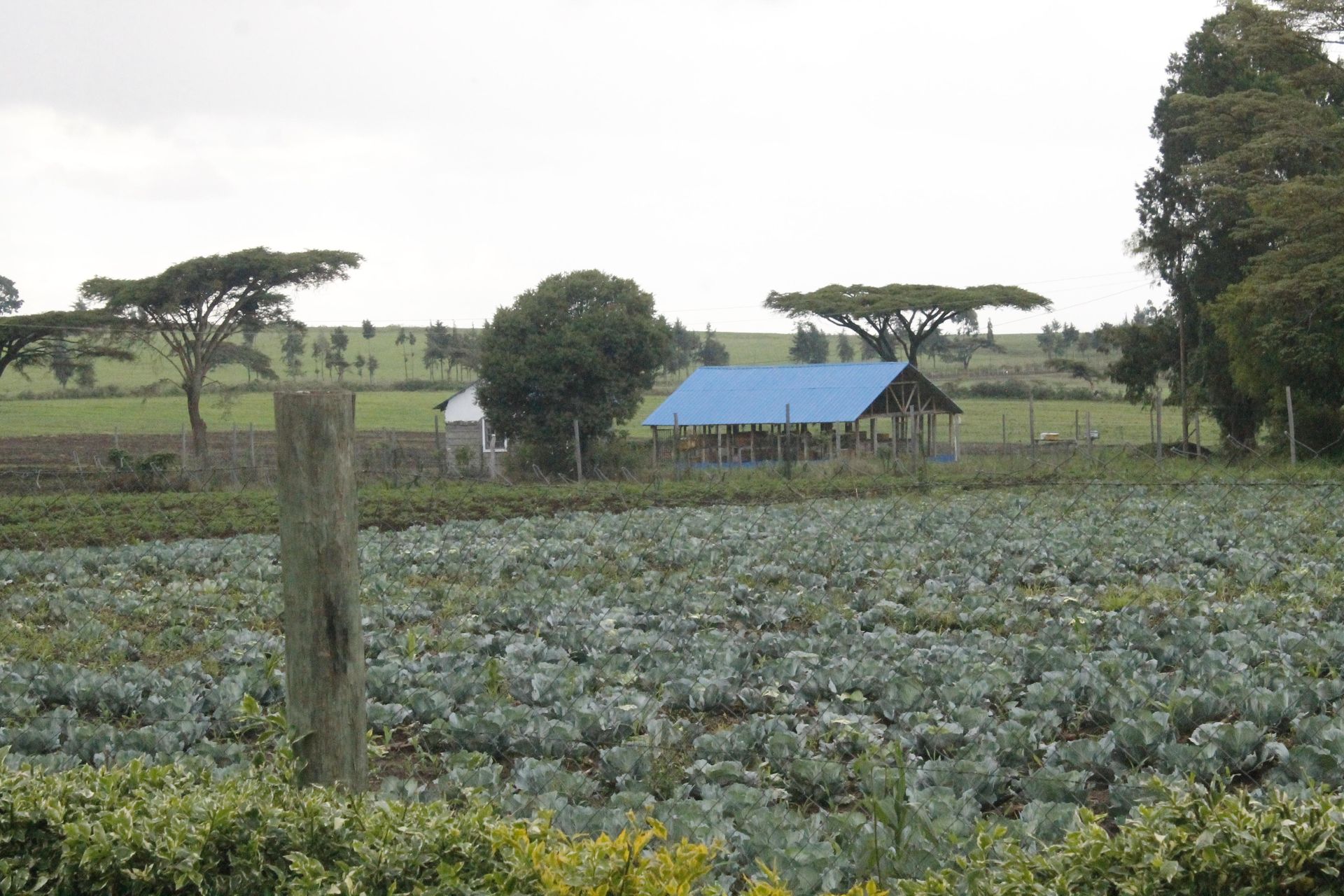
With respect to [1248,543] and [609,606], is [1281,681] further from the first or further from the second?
[1248,543]

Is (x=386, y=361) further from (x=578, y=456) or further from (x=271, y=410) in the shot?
(x=578, y=456)

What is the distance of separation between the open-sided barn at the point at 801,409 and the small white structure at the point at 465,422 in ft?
24.4

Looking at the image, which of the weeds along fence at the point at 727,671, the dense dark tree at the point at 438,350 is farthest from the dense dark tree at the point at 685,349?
the weeds along fence at the point at 727,671

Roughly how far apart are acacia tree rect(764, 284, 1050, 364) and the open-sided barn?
41.1 feet

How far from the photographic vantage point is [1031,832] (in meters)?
4.05

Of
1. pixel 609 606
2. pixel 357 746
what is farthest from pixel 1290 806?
pixel 609 606

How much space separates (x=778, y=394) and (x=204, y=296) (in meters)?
19.9

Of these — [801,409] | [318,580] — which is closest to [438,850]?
[318,580]

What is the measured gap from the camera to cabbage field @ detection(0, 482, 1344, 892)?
4652mm

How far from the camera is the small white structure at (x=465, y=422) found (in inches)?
1889

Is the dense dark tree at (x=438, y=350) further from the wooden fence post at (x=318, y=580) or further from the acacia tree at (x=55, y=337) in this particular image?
the wooden fence post at (x=318, y=580)

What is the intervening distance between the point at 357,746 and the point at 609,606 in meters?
5.11

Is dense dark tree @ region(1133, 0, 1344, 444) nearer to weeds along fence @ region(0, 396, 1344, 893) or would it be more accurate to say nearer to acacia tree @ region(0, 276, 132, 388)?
weeds along fence @ region(0, 396, 1344, 893)

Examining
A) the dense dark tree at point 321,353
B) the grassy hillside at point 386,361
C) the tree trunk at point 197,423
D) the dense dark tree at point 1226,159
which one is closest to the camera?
the dense dark tree at point 1226,159
